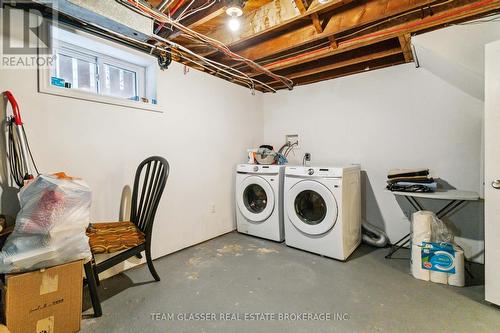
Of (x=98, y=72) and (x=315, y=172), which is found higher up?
(x=98, y=72)

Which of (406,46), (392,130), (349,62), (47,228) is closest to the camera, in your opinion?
(47,228)

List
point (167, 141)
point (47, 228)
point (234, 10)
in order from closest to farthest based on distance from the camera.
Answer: point (47, 228) → point (234, 10) → point (167, 141)

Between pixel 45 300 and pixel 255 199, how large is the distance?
218 cm

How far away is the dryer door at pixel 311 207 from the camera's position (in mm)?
2285

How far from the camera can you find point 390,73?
8.77 ft

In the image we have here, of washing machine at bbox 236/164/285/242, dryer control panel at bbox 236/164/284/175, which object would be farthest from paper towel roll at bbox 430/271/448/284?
dryer control panel at bbox 236/164/284/175

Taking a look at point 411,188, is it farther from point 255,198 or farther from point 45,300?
point 45,300

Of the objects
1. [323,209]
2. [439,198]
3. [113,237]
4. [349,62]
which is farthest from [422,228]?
[113,237]

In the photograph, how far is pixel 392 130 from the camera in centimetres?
267

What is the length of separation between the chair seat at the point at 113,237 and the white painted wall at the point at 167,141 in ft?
0.91

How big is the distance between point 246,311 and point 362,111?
8.30ft

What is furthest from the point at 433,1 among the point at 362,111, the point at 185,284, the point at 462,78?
the point at 185,284

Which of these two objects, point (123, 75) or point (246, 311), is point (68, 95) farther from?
point (246, 311)

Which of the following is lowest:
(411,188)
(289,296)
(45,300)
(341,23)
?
(289,296)
